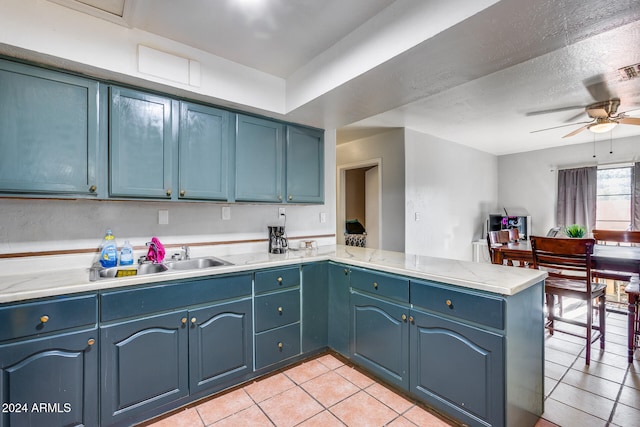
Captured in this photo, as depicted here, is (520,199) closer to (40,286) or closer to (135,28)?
(135,28)

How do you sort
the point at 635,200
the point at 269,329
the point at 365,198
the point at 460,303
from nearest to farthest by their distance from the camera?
the point at 460,303 → the point at 269,329 → the point at 635,200 → the point at 365,198

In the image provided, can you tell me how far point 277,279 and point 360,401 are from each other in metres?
0.99

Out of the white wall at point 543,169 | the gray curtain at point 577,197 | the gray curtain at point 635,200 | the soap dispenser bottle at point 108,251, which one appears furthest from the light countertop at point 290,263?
the white wall at point 543,169

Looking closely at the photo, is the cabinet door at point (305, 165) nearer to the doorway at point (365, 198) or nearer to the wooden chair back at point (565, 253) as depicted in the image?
the doorway at point (365, 198)

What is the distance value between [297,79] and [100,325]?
7.02ft

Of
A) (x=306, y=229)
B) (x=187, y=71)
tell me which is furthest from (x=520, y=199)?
(x=187, y=71)

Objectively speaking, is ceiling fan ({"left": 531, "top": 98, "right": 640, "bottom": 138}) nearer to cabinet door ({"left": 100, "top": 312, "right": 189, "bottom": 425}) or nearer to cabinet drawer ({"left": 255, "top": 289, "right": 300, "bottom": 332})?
cabinet drawer ({"left": 255, "top": 289, "right": 300, "bottom": 332})

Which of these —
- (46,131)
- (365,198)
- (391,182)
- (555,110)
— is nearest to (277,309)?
(46,131)

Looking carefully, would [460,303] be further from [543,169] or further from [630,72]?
[543,169]

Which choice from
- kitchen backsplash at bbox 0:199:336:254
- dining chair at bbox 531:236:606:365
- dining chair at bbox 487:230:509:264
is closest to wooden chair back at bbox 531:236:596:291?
dining chair at bbox 531:236:606:365

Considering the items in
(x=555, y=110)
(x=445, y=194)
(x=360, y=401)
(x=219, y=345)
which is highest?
(x=555, y=110)

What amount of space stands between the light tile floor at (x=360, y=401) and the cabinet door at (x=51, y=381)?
0.42 m

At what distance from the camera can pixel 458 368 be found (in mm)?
1585

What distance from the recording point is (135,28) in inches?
72.4
